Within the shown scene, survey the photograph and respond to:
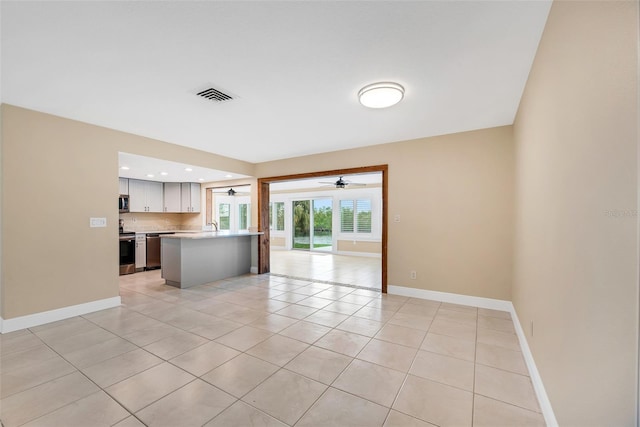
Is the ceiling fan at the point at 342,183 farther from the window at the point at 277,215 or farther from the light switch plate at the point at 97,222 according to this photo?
the light switch plate at the point at 97,222

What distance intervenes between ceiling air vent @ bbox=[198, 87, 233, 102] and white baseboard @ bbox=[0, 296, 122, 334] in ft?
10.5

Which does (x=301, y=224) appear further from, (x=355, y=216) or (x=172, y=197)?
(x=172, y=197)

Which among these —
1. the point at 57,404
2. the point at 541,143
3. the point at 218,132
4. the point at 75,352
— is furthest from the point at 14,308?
the point at 541,143

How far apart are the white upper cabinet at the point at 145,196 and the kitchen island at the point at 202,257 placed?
2.36 meters

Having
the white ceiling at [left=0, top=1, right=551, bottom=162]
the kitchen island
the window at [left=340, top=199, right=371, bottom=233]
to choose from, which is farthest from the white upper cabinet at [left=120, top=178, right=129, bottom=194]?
the window at [left=340, top=199, right=371, bottom=233]

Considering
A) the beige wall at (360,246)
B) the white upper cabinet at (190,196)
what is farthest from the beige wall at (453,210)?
the white upper cabinet at (190,196)

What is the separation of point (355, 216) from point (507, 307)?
20.3 ft

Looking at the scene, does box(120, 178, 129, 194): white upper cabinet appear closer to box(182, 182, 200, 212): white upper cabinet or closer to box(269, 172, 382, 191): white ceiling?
box(182, 182, 200, 212): white upper cabinet

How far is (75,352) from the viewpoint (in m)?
2.56

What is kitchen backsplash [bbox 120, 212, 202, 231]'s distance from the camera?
23.7 feet

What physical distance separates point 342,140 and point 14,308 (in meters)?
4.68

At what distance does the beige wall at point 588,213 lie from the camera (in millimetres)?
878

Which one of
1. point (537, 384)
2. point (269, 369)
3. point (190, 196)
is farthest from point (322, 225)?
point (537, 384)

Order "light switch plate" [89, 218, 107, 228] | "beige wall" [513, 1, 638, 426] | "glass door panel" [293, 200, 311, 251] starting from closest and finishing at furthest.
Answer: "beige wall" [513, 1, 638, 426] < "light switch plate" [89, 218, 107, 228] < "glass door panel" [293, 200, 311, 251]
